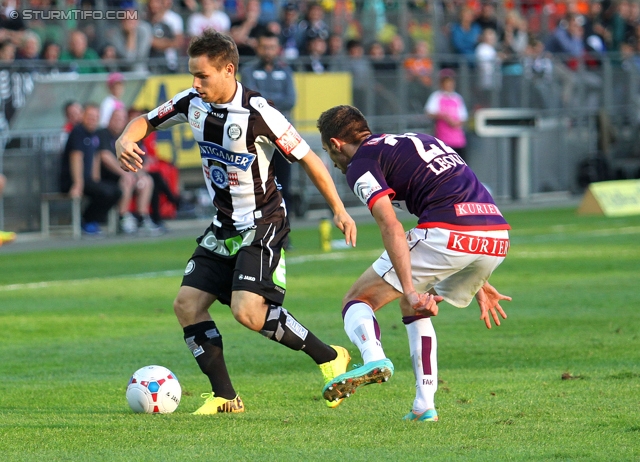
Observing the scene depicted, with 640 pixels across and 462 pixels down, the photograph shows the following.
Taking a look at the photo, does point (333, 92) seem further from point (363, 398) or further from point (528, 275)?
point (363, 398)

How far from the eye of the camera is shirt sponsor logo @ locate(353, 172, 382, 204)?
223 inches

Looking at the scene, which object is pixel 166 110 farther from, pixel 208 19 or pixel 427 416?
pixel 208 19

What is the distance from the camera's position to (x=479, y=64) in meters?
23.4

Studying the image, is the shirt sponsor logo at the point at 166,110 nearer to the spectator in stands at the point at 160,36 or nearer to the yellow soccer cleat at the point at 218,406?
the yellow soccer cleat at the point at 218,406

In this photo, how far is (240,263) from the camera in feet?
20.7

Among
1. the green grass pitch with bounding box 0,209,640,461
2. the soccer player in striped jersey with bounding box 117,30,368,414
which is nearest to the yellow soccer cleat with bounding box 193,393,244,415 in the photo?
the soccer player in striped jersey with bounding box 117,30,368,414

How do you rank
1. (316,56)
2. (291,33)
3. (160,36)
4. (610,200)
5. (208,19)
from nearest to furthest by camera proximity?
(160,36), (208,19), (610,200), (316,56), (291,33)

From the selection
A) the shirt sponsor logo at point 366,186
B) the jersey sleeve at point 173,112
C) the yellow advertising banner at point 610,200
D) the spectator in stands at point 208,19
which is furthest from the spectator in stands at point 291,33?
the shirt sponsor logo at point 366,186

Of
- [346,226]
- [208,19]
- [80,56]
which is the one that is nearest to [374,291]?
[346,226]

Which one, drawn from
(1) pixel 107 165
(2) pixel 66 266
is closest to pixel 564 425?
(2) pixel 66 266

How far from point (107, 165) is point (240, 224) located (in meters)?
11.8

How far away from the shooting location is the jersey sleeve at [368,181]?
5.66 meters

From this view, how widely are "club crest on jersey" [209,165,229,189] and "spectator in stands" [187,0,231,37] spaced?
13.9 m

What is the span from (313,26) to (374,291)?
1621cm
